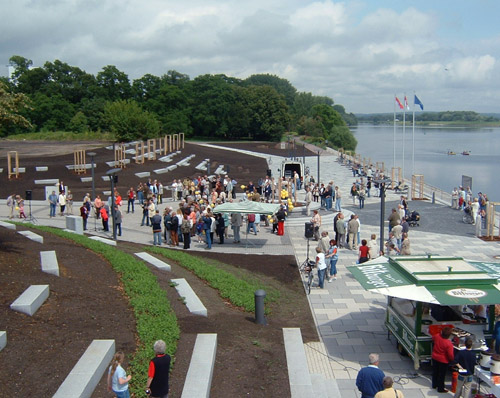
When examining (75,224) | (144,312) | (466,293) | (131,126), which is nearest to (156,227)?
(75,224)

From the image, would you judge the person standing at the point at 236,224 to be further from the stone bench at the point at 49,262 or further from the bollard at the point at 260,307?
the bollard at the point at 260,307

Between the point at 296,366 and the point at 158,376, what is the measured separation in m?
3.07

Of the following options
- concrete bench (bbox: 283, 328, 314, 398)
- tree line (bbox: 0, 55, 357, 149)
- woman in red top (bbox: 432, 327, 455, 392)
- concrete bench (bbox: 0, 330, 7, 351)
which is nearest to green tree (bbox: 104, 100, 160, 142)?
tree line (bbox: 0, 55, 357, 149)

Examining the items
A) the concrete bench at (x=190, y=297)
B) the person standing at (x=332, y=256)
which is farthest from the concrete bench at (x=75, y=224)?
the person standing at (x=332, y=256)

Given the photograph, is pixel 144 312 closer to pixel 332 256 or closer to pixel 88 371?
pixel 88 371

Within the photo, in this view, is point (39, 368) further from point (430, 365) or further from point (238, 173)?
point (238, 173)

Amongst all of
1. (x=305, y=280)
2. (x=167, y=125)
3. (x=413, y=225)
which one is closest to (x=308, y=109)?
(x=167, y=125)

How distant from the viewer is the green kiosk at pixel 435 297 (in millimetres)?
9453

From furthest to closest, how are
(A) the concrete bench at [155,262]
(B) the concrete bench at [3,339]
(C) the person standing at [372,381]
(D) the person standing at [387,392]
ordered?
(A) the concrete bench at [155,262] → (B) the concrete bench at [3,339] → (C) the person standing at [372,381] → (D) the person standing at [387,392]

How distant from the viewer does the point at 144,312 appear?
34.2ft

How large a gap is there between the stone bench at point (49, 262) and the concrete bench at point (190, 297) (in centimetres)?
281

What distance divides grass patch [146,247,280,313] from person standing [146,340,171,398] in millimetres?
5473

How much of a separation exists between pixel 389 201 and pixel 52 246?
26.3 m

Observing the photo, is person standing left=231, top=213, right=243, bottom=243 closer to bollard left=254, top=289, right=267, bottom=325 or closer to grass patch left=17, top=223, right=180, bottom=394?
grass patch left=17, top=223, right=180, bottom=394
